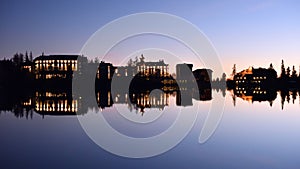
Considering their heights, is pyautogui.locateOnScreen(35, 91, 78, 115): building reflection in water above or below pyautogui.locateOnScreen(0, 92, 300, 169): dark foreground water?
above

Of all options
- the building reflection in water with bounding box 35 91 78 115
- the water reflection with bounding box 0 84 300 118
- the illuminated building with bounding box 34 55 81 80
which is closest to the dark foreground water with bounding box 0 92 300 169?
the building reflection in water with bounding box 35 91 78 115

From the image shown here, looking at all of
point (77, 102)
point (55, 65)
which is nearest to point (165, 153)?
point (77, 102)

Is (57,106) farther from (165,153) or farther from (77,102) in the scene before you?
(165,153)

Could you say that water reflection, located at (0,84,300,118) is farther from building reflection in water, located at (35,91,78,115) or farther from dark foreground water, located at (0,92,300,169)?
dark foreground water, located at (0,92,300,169)

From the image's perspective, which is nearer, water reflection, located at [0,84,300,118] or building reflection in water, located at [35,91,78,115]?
building reflection in water, located at [35,91,78,115]

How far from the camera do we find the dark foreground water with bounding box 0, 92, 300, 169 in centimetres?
1468

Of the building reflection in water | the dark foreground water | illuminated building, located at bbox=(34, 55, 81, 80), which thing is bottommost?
the dark foreground water

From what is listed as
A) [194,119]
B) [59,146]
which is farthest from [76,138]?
[194,119]

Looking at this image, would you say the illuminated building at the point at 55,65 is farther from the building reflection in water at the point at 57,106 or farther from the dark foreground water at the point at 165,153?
the dark foreground water at the point at 165,153

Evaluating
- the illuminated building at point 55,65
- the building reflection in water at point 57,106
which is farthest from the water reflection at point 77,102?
the illuminated building at point 55,65

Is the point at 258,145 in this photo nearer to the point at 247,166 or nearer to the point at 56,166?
the point at 247,166

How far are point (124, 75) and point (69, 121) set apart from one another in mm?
139866

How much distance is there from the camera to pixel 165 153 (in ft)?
56.0

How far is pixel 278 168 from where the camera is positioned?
565 inches
